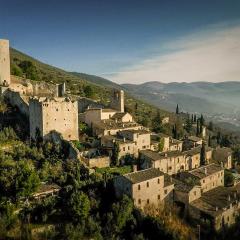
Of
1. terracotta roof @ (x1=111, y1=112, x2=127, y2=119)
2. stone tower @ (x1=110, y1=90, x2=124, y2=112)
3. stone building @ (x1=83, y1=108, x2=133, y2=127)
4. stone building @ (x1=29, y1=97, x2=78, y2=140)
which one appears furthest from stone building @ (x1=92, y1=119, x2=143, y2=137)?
stone tower @ (x1=110, y1=90, x2=124, y2=112)

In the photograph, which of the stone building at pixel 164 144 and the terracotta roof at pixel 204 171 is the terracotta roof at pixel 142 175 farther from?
the stone building at pixel 164 144

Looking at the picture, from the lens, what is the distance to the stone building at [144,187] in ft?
99.3

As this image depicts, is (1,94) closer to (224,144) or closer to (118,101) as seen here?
(118,101)

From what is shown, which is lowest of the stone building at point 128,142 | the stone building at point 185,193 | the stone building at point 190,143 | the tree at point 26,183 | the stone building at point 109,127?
the stone building at point 185,193

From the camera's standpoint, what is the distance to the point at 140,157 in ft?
122

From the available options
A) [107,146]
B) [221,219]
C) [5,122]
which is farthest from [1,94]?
[221,219]

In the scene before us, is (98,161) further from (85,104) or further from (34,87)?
(34,87)

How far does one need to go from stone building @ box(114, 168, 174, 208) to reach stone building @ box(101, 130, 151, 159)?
4.87 meters

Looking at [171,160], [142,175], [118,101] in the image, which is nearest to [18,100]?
[118,101]

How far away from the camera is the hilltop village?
3138 centimetres

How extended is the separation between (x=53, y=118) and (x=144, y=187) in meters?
13.1

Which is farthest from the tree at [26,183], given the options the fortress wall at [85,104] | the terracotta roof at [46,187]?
the fortress wall at [85,104]

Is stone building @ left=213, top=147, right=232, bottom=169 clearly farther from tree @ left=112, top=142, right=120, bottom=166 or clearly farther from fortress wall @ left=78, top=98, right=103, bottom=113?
fortress wall @ left=78, top=98, right=103, bottom=113

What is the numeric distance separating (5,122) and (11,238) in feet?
60.5
